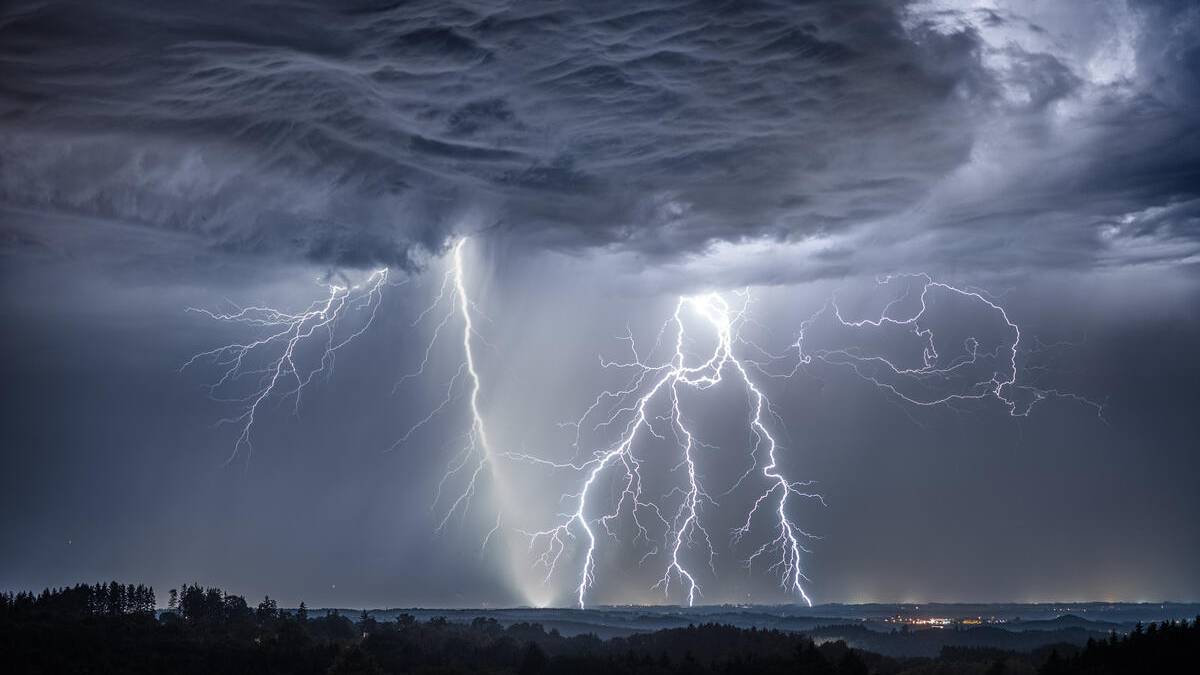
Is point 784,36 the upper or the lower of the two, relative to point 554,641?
upper

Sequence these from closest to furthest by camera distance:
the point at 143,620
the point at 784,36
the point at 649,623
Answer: the point at 784,36, the point at 143,620, the point at 649,623

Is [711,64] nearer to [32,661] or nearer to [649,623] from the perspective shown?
[32,661]

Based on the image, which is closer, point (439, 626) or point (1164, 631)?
point (1164, 631)

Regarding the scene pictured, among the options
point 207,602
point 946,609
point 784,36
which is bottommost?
point 946,609

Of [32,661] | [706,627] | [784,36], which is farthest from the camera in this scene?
[706,627]

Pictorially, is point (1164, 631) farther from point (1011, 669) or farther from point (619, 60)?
point (619, 60)

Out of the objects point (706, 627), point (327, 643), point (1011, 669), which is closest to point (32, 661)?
point (327, 643)
